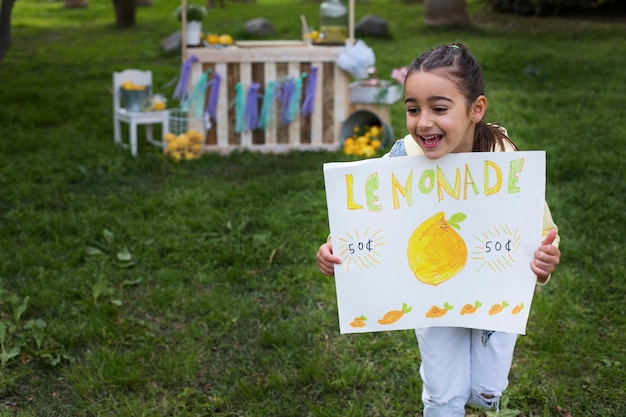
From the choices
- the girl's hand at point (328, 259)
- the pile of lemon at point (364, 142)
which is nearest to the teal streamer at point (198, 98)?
the pile of lemon at point (364, 142)

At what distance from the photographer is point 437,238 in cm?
225

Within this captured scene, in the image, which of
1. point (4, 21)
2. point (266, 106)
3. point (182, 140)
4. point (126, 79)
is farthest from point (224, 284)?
point (4, 21)

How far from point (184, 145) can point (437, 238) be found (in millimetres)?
4602

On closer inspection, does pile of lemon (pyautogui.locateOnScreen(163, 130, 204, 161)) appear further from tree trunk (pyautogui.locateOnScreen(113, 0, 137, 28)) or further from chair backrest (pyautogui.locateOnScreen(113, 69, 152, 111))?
tree trunk (pyautogui.locateOnScreen(113, 0, 137, 28))

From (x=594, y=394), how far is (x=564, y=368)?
193 millimetres

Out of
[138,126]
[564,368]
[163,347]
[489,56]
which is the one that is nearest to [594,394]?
[564,368]

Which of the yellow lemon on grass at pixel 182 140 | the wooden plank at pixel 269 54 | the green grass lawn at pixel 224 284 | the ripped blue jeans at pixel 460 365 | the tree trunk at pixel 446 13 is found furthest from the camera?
the tree trunk at pixel 446 13

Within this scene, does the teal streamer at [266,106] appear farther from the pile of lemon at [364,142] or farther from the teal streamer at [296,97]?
the pile of lemon at [364,142]

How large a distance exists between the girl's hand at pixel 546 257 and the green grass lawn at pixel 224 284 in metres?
0.99

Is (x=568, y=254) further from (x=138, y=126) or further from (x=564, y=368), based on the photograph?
(x=138, y=126)

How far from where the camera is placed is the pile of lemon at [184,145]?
21.3 ft

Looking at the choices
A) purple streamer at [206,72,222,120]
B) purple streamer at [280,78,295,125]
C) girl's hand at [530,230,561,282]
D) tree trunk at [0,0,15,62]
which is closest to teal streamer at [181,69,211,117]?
purple streamer at [206,72,222,120]

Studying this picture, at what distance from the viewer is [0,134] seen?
275 inches

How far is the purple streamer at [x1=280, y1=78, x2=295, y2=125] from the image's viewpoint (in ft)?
22.3
